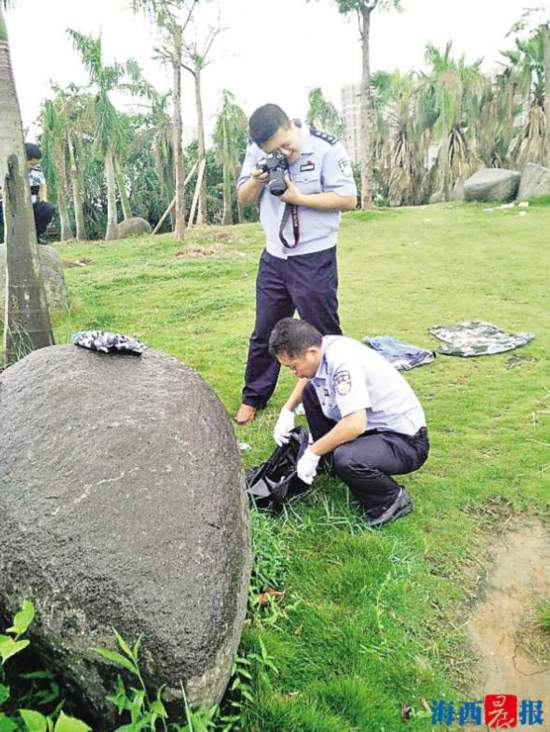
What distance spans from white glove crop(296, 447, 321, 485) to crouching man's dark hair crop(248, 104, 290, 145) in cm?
166

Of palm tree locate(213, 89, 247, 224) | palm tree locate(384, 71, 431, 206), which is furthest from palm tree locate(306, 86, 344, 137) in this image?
palm tree locate(213, 89, 247, 224)

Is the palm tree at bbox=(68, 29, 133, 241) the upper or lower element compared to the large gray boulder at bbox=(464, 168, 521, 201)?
upper

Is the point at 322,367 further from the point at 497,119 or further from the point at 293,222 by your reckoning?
the point at 497,119

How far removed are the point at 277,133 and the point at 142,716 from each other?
2718mm

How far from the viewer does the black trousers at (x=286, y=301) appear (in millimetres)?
3566

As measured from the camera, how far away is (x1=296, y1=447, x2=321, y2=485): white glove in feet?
9.18

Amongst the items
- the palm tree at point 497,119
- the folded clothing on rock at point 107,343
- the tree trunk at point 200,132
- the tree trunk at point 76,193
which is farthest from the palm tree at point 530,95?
the folded clothing on rock at point 107,343

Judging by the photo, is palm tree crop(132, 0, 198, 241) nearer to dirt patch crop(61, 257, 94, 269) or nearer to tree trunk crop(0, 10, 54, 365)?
dirt patch crop(61, 257, 94, 269)

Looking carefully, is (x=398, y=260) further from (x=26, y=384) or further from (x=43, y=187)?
(x=26, y=384)

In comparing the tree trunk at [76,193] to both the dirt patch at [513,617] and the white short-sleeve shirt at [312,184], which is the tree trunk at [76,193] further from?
the dirt patch at [513,617]

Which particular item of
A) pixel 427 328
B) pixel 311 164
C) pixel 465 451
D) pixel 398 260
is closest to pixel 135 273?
pixel 398 260

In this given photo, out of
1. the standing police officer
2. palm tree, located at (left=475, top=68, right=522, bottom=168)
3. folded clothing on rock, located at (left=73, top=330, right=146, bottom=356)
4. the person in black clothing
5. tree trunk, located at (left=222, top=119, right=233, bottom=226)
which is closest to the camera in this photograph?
folded clothing on rock, located at (left=73, top=330, right=146, bottom=356)

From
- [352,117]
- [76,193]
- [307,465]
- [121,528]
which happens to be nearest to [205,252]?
[307,465]

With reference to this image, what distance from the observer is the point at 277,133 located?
3.26 m
